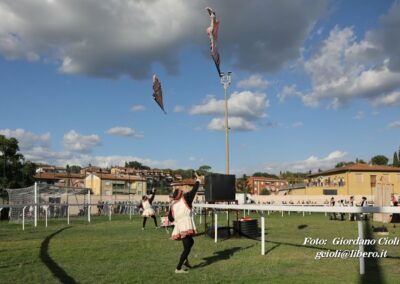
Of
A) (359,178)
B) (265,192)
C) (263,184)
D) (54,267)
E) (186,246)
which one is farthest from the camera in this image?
(263,184)

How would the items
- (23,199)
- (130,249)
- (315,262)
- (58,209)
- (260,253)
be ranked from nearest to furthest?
(315,262)
(260,253)
(130,249)
(23,199)
(58,209)

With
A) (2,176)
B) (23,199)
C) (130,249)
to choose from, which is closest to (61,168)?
(2,176)

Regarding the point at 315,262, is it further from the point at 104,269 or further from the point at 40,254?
the point at 40,254

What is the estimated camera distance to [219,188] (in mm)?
15945

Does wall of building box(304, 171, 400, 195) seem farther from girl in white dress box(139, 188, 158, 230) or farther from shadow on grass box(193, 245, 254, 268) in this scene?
shadow on grass box(193, 245, 254, 268)

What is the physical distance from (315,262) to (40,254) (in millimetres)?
6829

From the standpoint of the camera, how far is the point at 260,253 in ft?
36.6

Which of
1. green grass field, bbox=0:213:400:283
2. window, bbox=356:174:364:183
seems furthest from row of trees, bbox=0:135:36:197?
window, bbox=356:174:364:183

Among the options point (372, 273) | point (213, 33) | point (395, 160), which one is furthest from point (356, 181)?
point (372, 273)

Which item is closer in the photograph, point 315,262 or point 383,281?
point 383,281

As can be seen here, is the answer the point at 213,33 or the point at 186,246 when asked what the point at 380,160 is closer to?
the point at 213,33

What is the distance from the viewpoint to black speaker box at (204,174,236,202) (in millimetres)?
15773

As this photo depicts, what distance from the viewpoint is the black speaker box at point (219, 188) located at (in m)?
15.8

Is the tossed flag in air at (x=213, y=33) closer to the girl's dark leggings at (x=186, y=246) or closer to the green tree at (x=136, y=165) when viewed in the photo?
the girl's dark leggings at (x=186, y=246)
